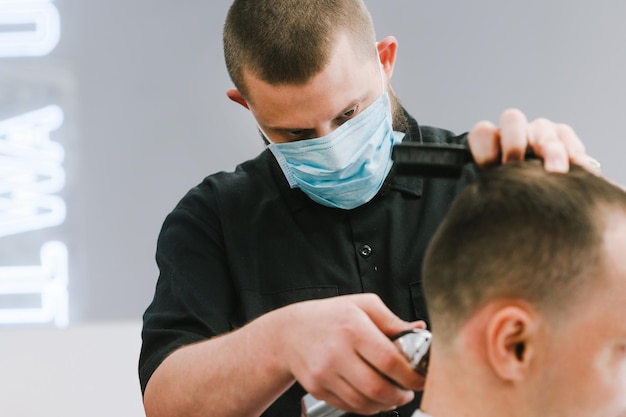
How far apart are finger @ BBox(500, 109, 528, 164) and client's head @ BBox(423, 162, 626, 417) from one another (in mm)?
50

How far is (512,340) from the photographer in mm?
1021

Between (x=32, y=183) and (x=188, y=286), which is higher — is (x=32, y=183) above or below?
above

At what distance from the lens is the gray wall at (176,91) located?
2771 millimetres

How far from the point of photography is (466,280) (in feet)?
3.49

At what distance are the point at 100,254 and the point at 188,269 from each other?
1.22 metres

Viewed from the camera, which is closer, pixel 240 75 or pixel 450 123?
pixel 240 75

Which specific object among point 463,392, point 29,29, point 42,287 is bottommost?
point 42,287

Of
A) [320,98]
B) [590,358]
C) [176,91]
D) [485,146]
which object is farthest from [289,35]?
[176,91]

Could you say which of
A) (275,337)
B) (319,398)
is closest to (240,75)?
(275,337)

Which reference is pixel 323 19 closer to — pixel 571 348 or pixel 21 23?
pixel 571 348

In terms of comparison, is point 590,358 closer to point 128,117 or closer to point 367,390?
point 367,390

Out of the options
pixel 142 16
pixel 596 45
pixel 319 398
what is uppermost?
pixel 142 16

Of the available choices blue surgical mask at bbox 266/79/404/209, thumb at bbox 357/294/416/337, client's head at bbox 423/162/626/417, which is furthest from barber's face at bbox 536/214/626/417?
blue surgical mask at bbox 266/79/404/209

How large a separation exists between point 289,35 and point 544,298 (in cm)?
75
